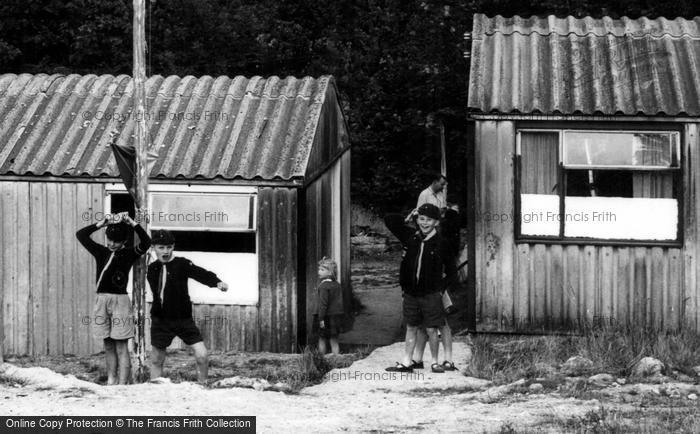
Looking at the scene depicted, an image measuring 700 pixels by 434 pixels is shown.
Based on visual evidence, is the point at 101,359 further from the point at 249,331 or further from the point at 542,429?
the point at 542,429

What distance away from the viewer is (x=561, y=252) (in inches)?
490

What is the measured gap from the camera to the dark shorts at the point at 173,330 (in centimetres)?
1061

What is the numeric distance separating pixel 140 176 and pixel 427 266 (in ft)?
10.0

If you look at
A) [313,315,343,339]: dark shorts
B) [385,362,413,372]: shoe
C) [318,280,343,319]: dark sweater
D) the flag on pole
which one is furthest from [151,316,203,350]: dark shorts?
[313,315,343,339]: dark shorts

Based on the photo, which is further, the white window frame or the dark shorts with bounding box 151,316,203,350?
the white window frame

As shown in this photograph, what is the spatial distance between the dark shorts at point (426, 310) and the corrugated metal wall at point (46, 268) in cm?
439

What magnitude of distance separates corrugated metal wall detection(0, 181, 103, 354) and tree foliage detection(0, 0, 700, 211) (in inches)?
433

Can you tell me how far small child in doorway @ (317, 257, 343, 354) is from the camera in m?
13.3


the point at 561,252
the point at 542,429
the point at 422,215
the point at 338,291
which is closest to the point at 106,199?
the point at 338,291

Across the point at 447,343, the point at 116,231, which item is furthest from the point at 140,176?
the point at 447,343

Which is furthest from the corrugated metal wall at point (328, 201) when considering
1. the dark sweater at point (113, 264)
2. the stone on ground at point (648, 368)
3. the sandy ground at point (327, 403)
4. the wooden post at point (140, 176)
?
the stone on ground at point (648, 368)

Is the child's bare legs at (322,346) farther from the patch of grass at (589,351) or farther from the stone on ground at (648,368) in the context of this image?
the stone on ground at (648,368)

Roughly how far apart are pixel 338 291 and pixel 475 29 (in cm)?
358

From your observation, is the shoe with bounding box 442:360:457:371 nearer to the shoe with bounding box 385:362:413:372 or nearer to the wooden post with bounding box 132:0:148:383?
the shoe with bounding box 385:362:413:372
